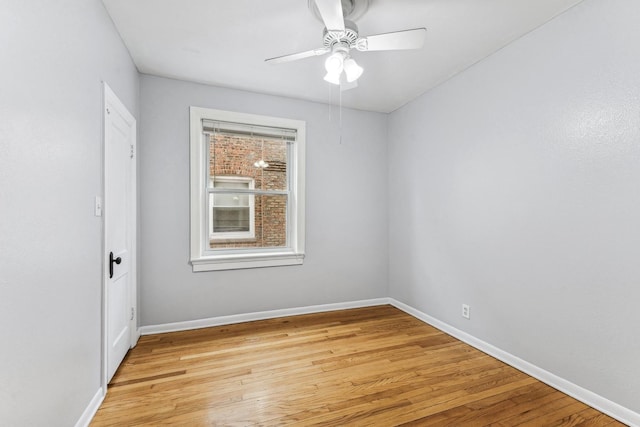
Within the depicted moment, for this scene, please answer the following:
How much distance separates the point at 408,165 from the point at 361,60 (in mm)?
1463

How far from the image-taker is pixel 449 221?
119 inches

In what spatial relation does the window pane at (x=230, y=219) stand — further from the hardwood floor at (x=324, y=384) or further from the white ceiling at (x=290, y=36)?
the white ceiling at (x=290, y=36)

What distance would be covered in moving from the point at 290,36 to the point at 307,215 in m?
1.94

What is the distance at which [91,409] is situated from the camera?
1.75 m

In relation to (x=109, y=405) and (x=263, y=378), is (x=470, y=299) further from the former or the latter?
(x=109, y=405)

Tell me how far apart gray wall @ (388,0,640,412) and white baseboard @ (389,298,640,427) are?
4cm

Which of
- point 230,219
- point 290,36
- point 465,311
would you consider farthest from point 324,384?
point 290,36

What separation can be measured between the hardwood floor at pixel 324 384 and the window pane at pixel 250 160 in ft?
5.63

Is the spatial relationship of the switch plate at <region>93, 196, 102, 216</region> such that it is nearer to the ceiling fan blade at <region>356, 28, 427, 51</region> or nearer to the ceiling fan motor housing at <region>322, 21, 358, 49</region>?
the ceiling fan motor housing at <region>322, 21, 358, 49</region>

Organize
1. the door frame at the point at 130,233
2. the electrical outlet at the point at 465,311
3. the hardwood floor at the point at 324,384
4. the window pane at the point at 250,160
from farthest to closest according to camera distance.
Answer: the window pane at the point at 250,160, the electrical outlet at the point at 465,311, the door frame at the point at 130,233, the hardwood floor at the point at 324,384

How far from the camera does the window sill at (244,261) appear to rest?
123 inches

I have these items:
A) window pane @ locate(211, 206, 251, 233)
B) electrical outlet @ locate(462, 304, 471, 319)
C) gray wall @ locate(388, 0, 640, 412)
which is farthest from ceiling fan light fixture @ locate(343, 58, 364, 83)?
electrical outlet @ locate(462, 304, 471, 319)

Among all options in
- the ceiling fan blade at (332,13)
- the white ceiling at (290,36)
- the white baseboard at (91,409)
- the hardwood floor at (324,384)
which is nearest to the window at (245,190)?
the white ceiling at (290,36)

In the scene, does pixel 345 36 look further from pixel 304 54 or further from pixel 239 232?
pixel 239 232
